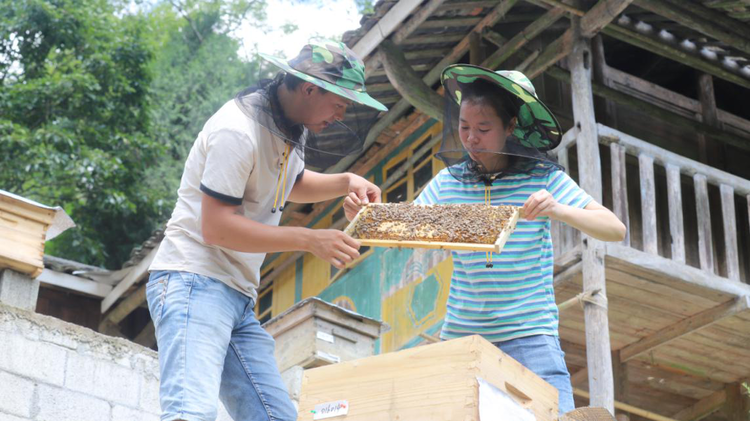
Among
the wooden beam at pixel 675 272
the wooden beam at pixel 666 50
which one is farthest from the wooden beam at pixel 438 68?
the wooden beam at pixel 675 272

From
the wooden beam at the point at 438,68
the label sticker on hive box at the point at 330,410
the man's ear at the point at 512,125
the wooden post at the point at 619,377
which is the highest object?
the wooden beam at the point at 438,68

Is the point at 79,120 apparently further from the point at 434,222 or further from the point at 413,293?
the point at 434,222

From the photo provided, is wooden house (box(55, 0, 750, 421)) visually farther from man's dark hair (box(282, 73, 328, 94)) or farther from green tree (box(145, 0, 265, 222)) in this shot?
green tree (box(145, 0, 265, 222))

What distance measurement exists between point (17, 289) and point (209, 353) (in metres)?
3.81

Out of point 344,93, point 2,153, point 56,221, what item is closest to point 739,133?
point 56,221

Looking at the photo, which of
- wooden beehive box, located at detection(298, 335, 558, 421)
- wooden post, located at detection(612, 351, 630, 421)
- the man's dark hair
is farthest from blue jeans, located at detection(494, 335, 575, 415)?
wooden post, located at detection(612, 351, 630, 421)

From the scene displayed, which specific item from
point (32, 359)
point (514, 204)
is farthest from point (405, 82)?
point (514, 204)

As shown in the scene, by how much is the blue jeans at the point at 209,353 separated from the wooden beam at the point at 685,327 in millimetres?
6569

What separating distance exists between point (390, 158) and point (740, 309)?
4.42m

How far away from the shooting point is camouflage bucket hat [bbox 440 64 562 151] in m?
4.61

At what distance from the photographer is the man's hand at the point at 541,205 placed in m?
4.27

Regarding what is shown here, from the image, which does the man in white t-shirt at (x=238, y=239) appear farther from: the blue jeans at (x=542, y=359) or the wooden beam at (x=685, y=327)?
the wooden beam at (x=685, y=327)

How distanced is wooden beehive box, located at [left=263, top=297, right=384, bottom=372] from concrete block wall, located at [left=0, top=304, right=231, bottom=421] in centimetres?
73

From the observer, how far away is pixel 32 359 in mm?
6828
